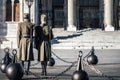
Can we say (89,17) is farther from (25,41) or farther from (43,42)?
(25,41)

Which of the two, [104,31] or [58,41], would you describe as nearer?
[58,41]

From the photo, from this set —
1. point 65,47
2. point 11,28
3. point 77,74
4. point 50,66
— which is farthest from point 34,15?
point 77,74

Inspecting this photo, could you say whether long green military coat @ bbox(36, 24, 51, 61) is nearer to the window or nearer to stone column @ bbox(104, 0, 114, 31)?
the window

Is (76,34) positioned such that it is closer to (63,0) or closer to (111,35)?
(111,35)

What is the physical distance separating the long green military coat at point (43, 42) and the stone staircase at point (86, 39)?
98.6 feet


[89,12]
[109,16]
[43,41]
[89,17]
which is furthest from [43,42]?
[89,12]

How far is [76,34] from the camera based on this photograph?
55594mm

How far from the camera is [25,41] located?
18891mm

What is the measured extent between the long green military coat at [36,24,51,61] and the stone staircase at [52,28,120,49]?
30040 mm

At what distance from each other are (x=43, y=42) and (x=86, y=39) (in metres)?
35.0

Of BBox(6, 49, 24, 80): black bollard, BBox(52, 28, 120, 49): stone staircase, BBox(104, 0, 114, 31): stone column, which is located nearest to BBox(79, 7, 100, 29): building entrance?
BBox(104, 0, 114, 31): stone column

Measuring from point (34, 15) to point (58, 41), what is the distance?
18.9ft

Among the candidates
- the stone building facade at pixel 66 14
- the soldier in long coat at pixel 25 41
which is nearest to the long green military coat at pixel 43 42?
the soldier in long coat at pixel 25 41

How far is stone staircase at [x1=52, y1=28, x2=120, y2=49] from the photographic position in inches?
1997
